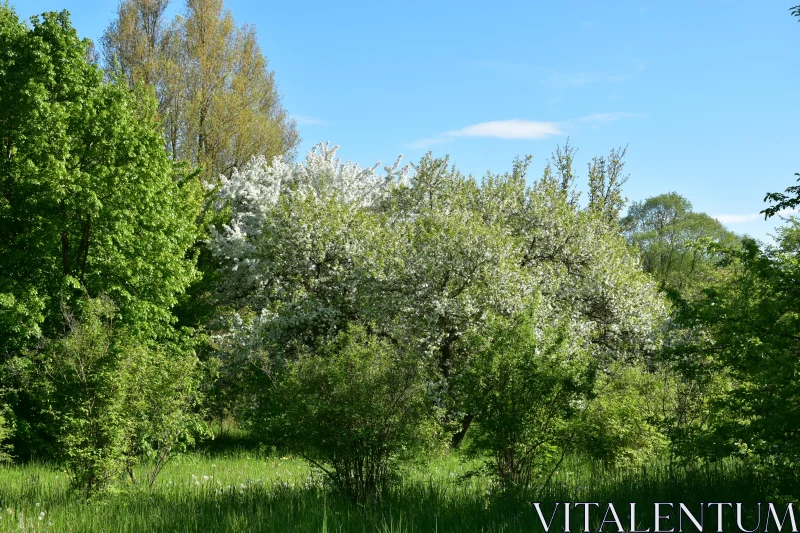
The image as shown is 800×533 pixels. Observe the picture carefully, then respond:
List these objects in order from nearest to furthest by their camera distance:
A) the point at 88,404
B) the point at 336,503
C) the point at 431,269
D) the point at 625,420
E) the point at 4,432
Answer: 1. the point at 336,503
2. the point at 88,404
3. the point at 625,420
4. the point at 4,432
5. the point at 431,269

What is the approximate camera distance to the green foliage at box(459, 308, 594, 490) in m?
9.30

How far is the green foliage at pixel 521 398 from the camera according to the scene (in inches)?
366

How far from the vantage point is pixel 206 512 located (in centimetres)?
914

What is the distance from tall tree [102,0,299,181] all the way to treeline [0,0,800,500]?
6.1 inches

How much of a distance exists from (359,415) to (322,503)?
133 centimetres

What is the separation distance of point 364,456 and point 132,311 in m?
10.5

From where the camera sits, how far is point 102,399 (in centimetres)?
1029

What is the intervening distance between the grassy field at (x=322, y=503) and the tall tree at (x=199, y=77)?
22.6 metres

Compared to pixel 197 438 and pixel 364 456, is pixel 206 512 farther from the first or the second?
pixel 197 438

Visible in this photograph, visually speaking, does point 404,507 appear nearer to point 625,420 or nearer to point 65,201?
point 625,420

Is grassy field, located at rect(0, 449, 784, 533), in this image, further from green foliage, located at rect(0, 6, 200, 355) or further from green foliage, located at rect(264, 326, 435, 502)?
green foliage, located at rect(0, 6, 200, 355)

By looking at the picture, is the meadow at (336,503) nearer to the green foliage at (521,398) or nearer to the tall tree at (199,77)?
the green foliage at (521,398)

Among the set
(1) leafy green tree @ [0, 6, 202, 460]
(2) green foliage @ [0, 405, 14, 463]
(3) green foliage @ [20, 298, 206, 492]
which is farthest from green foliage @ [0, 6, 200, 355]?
(3) green foliage @ [20, 298, 206, 492]

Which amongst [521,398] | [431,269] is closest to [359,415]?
[521,398]
